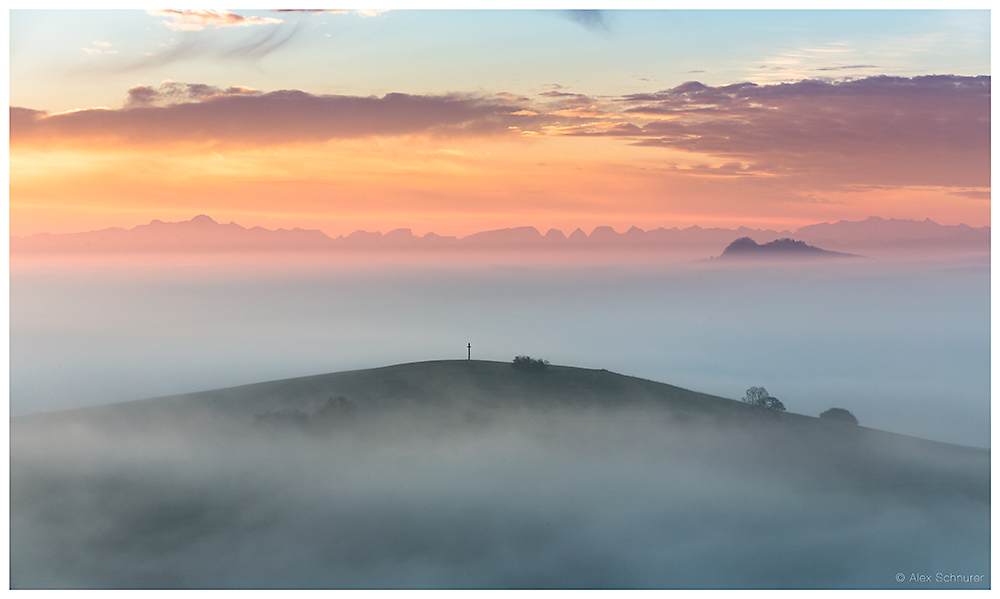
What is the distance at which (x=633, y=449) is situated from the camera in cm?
3491

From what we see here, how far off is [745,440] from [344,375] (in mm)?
27941

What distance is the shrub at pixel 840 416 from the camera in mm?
39375

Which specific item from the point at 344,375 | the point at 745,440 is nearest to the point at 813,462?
the point at 745,440

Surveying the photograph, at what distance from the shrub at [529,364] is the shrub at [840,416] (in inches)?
747

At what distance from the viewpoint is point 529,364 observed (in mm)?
45844

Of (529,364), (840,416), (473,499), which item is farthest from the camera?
(529,364)

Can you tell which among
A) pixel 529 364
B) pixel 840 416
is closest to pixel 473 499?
pixel 529 364

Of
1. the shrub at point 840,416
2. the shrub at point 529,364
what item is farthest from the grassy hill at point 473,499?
the shrub at point 529,364

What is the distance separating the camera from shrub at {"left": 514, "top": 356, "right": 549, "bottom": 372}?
4569 centimetres

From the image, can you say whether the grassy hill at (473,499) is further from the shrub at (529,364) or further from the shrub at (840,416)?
the shrub at (529,364)

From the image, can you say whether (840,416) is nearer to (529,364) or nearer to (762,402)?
(762,402)

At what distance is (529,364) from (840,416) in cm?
2110

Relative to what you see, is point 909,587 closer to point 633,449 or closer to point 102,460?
point 633,449

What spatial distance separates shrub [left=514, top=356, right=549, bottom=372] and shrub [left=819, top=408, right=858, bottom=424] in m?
19.0
